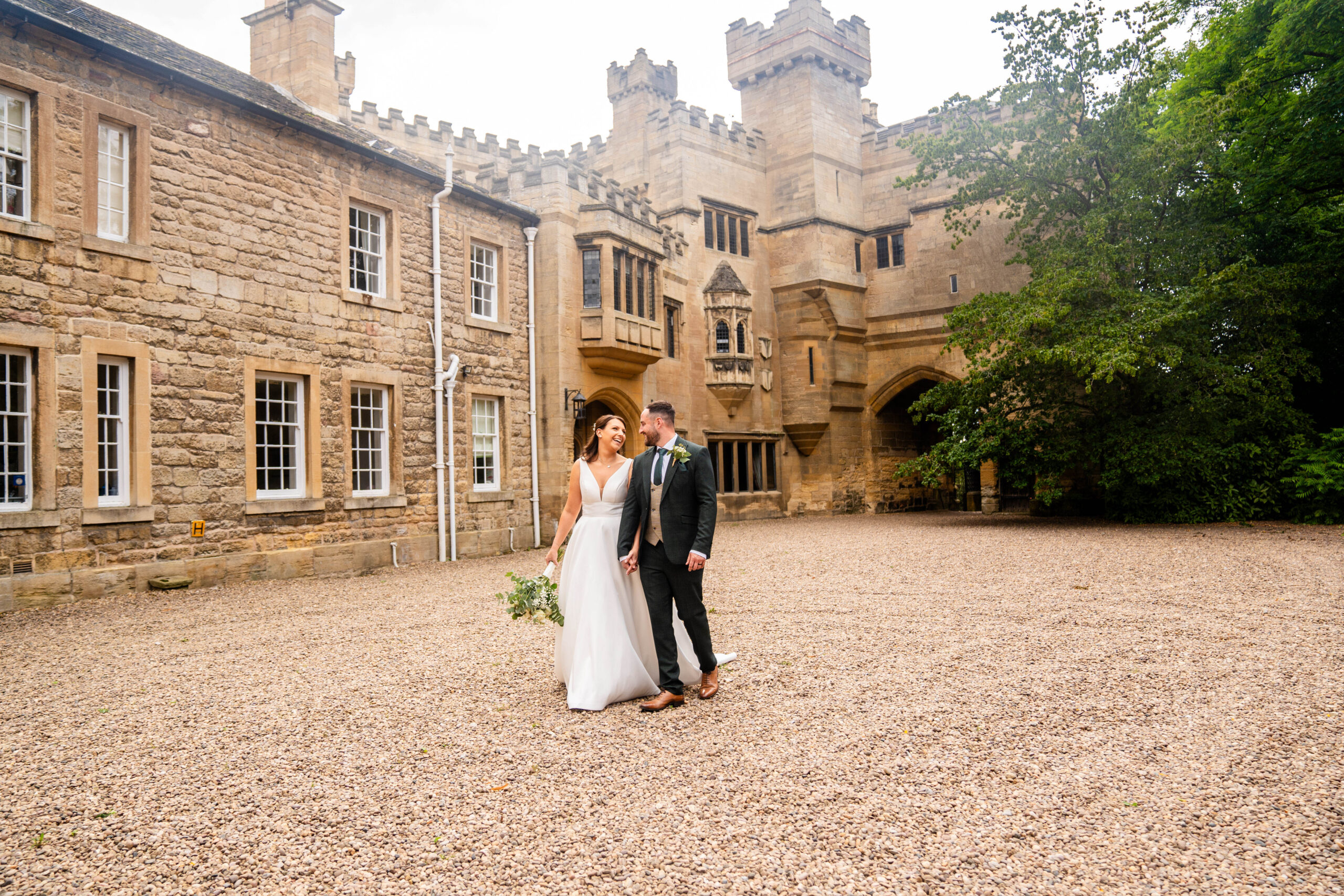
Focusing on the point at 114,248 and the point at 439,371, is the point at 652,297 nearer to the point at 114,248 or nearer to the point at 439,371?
the point at 439,371

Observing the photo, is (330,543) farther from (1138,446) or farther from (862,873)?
(1138,446)

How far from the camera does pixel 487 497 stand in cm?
1409

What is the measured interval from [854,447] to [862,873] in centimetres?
2219

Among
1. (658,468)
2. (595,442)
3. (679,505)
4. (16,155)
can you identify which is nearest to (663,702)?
(679,505)

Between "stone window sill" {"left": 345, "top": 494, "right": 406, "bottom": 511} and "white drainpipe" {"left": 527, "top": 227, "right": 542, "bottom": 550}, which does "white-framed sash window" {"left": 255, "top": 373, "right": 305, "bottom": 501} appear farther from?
"white drainpipe" {"left": 527, "top": 227, "right": 542, "bottom": 550}

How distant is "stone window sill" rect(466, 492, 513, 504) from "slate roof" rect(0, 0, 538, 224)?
5129 mm

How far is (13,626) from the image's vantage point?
24.0 ft

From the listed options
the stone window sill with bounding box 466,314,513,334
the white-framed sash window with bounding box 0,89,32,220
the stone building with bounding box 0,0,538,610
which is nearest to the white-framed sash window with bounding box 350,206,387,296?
the stone building with bounding box 0,0,538,610

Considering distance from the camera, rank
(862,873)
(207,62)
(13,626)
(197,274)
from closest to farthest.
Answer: (862,873) → (13,626) → (197,274) → (207,62)

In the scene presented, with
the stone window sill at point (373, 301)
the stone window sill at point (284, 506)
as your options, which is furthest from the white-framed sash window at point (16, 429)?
the stone window sill at point (373, 301)

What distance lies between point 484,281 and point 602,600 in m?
10.9

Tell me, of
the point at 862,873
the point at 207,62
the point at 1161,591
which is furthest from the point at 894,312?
the point at 862,873

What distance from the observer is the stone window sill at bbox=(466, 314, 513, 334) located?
14023 mm

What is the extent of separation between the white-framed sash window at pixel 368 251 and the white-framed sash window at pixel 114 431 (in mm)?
3526
